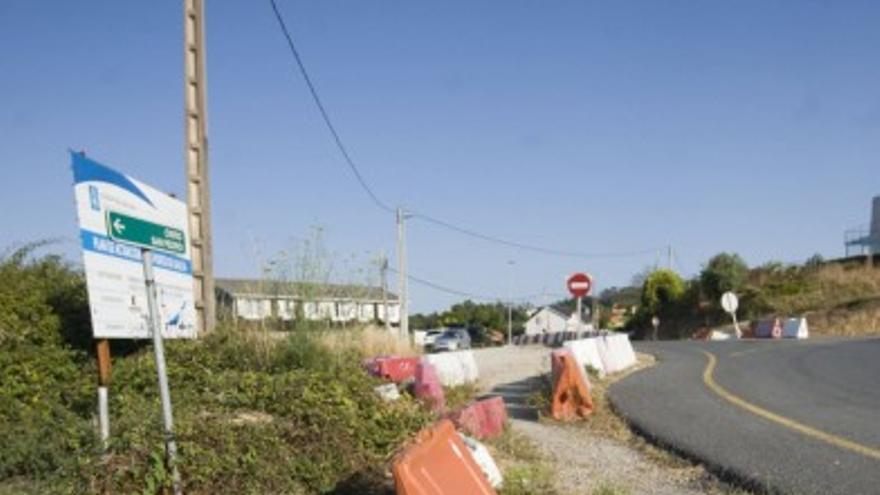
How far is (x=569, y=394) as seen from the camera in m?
11.9

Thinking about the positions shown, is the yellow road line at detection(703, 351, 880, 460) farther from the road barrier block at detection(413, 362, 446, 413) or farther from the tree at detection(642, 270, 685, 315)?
the tree at detection(642, 270, 685, 315)

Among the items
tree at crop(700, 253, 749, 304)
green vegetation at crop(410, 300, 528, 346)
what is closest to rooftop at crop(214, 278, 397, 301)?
tree at crop(700, 253, 749, 304)

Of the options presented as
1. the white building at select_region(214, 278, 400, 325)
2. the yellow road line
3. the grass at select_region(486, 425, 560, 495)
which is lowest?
the yellow road line

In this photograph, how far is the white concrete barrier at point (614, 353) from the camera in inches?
712

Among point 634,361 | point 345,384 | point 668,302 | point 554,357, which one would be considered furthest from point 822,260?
point 345,384

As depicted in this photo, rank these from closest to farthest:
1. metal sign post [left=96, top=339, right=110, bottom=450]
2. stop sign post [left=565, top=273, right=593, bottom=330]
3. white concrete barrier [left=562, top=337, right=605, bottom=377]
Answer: metal sign post [left=96, top=339, right=110, bottom=450], white concrete barrier [left=562, top=337, right=605, bottom=377], stop sign post [left=565, top=273, right=593, bottom=330]

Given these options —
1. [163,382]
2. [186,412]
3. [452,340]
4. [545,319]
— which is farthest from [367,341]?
[545,319]

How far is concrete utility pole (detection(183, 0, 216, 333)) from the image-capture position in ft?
41.2

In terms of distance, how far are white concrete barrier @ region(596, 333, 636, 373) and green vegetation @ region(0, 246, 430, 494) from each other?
8262 millimetres

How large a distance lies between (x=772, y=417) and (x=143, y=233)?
7.32 m

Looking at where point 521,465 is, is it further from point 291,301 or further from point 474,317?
point 474,317

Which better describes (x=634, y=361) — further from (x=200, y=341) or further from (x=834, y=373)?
(x=200, y=341)

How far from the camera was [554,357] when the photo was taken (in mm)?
12195

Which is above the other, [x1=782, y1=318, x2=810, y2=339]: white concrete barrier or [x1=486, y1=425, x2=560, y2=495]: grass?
[x1=486, y1=425, x2=560, y2=495]: grass
